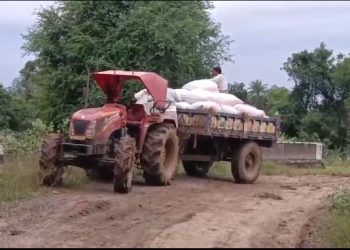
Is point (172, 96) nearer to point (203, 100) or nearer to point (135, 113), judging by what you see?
point (203, 100)

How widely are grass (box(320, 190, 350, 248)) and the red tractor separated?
3923mm

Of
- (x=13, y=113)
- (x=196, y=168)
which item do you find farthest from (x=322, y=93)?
(x=196, y=168)

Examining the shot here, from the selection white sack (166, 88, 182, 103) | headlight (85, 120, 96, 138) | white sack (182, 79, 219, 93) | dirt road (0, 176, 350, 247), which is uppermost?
white sack (182, 79, 219, 93)

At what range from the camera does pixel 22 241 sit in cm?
1024

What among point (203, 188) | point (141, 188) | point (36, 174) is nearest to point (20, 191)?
point (36, 174)

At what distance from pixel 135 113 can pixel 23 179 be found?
285 centimetres

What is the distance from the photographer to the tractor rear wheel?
15336 millimetres

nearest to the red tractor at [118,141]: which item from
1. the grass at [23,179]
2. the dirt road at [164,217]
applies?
the grass at [23,179]

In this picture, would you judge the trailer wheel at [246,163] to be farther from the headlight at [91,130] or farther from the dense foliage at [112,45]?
the dense foliage at [112,45]

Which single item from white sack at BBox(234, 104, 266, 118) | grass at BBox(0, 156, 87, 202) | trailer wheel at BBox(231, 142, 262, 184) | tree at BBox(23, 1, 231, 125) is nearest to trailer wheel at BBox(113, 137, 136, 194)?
grass at BBox(0, 156, 87, 202)

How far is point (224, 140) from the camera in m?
19.1

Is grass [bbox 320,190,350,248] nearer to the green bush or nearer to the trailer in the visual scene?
the trailer

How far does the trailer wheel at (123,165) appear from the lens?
48.3 ft

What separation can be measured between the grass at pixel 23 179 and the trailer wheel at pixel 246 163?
3.97 metres
